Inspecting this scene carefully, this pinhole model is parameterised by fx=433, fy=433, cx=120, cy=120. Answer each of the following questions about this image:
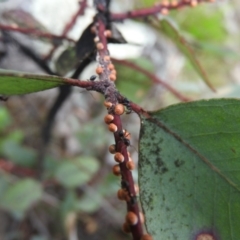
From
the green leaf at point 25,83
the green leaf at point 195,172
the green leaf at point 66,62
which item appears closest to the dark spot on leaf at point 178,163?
the green leaf at point 195,172

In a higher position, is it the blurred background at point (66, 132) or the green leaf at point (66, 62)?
the green leaf at point (66, 62)

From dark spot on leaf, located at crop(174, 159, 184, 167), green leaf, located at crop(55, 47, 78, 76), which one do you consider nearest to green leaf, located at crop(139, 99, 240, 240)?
dark spot on leaf, located at crop(174, 159, 184, 167)

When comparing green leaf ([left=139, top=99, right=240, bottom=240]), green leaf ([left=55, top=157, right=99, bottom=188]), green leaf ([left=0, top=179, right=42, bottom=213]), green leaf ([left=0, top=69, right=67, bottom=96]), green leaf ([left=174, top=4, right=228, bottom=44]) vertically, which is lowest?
green leaf ([left=0, top=179, right=42, bottom=213])

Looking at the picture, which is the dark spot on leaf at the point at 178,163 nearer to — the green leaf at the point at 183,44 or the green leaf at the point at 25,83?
the green leaf at the point at 25,83

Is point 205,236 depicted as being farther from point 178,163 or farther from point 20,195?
point 20,195

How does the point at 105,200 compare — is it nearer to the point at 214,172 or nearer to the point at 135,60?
the point at 135,60

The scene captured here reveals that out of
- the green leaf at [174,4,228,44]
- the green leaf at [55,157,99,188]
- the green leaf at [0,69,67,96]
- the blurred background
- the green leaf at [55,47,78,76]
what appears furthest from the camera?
the green leaf at [174,4,228,44]

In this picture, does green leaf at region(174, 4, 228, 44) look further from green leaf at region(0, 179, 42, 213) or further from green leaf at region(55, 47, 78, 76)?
green leaf at region(55, 47, 78, 76)
